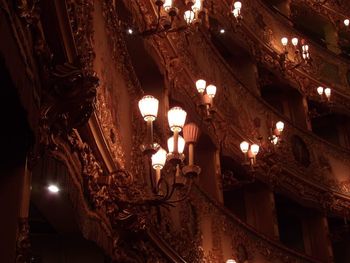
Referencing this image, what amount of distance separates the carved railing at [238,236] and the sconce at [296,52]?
480 cm

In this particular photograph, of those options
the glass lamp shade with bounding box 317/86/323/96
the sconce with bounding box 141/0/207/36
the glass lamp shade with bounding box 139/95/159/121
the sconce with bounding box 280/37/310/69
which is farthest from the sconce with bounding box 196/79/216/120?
the glass lamp shade with bounding box 317/86/323/96

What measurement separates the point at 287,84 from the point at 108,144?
10873mm

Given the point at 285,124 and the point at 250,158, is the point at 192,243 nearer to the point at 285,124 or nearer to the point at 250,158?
the point at 250,158

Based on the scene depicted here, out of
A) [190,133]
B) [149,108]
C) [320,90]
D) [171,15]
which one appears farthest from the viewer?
[320,90]

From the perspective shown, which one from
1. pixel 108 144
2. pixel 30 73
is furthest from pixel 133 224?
pixel 30 73

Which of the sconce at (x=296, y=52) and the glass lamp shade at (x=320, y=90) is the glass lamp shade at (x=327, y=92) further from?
the sconce at (x=296, y=52)

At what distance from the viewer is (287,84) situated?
1644cm

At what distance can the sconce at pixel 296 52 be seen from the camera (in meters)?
15.5

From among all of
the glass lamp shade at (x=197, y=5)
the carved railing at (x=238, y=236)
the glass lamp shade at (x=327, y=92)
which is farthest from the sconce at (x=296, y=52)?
→ the glass lamp shade at (x=197, y=5)

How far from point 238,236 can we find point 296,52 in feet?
21.6

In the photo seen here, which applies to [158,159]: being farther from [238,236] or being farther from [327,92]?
[327,92]

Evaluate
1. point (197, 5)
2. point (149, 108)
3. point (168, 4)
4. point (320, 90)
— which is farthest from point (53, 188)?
point (320, 90)

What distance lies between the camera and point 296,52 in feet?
53.7

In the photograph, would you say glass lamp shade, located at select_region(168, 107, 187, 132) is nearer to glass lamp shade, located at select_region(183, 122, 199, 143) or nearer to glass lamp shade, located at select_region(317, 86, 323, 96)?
glass lamp shade, located at select_region(183, 122, 199, 143)
